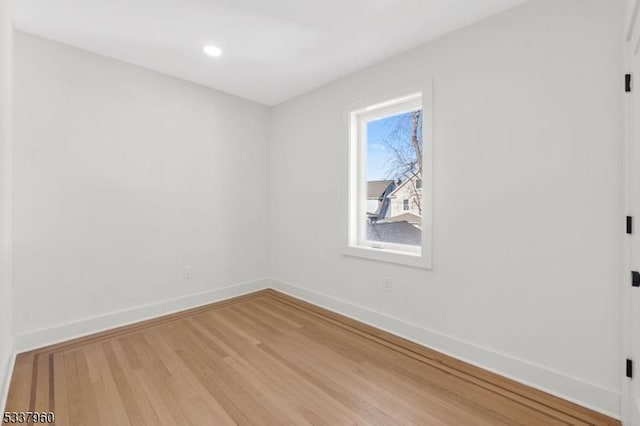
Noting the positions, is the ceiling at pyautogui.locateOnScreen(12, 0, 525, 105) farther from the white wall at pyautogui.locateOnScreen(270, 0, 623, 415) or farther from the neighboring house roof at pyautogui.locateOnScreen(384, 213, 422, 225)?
the neighboring house roof at pyautogui.locateOnScreen(384, 213, 422, 225)

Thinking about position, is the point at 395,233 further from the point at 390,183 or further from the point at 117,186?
the point at 117,186

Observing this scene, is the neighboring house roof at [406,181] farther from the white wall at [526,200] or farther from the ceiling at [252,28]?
the ceiling at [252,28]

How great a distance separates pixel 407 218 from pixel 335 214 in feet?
2.60

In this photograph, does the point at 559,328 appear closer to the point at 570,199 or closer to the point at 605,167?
the point at 570,199

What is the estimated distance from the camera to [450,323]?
2.30 meters

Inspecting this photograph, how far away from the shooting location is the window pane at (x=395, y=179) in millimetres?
2721

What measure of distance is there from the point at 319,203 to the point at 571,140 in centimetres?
226

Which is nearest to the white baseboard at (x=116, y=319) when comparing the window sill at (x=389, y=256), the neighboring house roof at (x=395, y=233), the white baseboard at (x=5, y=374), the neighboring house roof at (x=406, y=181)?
the white baseboard at (x=5, y=374)

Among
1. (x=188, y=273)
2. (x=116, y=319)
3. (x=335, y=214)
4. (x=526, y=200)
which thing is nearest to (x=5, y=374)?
(x=116, y=319)

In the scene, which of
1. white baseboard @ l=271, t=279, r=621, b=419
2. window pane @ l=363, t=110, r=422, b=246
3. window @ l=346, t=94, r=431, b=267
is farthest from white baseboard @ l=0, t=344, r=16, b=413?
window pane @ l=363, t=110, r=422, b=246

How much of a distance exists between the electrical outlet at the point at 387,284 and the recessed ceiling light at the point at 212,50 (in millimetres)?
2574

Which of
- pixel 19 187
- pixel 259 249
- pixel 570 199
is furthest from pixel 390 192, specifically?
pixel 19 187

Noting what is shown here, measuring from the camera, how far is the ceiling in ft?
6.64

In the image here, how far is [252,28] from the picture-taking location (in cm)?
229
